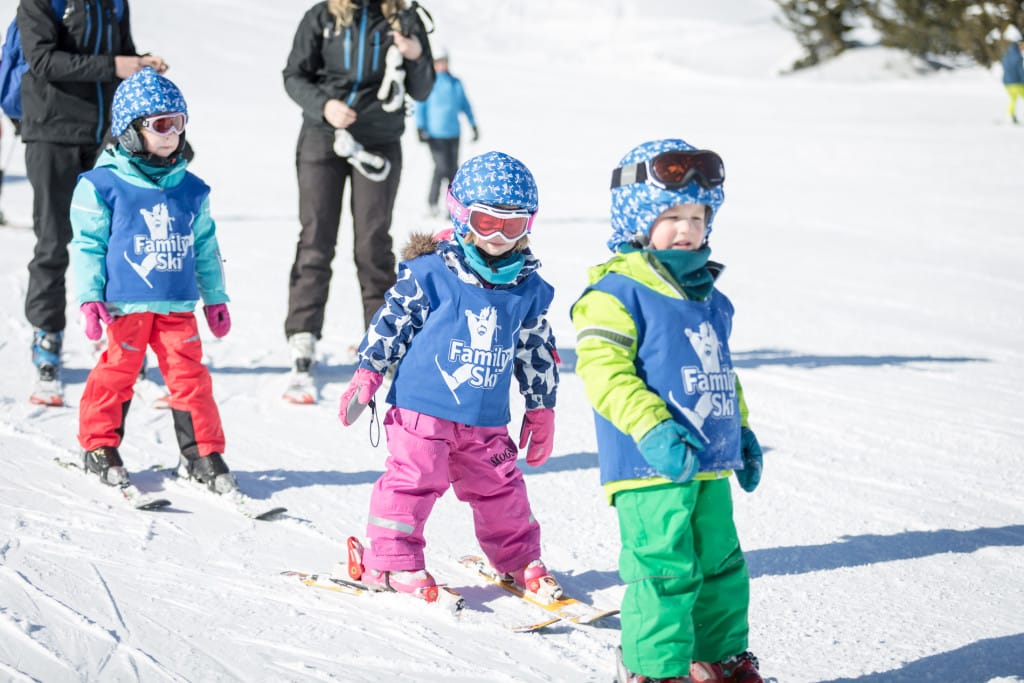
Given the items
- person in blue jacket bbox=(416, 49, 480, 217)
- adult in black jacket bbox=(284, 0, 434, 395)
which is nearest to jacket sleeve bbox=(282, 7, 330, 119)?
adult in black jacket bbox=(284, 0, 434, 395)

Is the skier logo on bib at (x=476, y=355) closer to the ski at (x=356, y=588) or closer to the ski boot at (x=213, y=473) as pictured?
the ski at (x=356, y=588)

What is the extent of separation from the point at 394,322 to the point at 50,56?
2.96 metres

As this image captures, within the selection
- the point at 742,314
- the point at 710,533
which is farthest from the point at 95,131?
the point at 742,314

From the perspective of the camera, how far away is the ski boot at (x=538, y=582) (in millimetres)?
3693

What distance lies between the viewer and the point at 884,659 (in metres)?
3.38

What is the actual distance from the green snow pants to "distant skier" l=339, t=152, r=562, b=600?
77 cm

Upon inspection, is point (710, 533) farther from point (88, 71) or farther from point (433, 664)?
point (88, 71)

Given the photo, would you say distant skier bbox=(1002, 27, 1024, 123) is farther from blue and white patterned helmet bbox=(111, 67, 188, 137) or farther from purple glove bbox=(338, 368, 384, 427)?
purple glove bbox=(338, 368, 384, 427)

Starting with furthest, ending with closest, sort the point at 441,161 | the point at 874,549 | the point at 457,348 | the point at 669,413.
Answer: the point at 441,161, the point at 874,549, the point at 457,348, the point at 669,413

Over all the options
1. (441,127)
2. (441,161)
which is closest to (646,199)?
(441,161)

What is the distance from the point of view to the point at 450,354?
362 centimetres

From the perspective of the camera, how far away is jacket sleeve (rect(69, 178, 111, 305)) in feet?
14.5

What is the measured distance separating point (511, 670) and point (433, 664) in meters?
0.23

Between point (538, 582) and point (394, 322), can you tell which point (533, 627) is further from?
point (394, 322)
